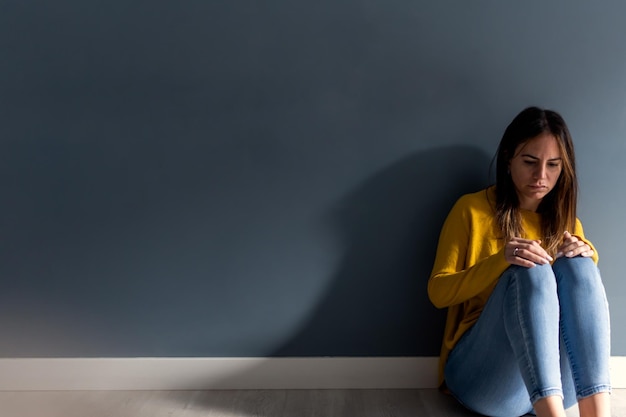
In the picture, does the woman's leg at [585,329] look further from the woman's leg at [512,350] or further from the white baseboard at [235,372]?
the white baseboard at [235,372]

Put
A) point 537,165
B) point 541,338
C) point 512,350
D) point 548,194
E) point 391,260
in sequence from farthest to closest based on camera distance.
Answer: point 391,260 < point 548,194 < point 537,165 < point 512,350 < point 541,338

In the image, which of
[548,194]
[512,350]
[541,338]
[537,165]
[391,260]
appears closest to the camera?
[541,338]

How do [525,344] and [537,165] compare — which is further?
[537,165]

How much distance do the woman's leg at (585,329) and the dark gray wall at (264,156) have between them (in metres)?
0.49

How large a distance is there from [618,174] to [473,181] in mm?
463

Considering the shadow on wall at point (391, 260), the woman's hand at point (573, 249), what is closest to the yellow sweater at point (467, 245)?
the shadow on wall at point (391, 260)

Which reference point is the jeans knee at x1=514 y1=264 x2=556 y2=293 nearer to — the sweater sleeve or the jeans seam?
the jeans seam

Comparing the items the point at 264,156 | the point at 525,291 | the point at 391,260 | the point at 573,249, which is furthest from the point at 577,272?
the point at 264,156

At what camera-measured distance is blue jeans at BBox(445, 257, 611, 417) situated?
5.19ft

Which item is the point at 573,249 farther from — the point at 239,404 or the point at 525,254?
the point at 239,404

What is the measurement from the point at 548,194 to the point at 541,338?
1.89 ft

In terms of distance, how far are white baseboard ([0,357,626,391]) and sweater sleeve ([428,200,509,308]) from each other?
1.08 ft

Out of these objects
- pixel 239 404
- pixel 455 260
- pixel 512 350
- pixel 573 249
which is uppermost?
pixel 573 249

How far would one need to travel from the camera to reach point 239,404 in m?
2.05
